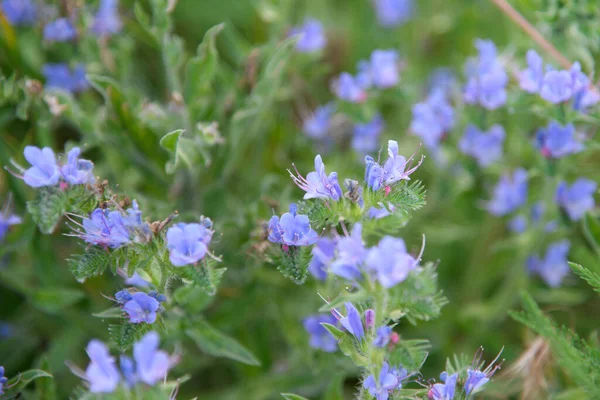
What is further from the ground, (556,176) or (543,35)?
(543,35)

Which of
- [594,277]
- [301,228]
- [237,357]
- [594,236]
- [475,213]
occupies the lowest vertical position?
[475,213]

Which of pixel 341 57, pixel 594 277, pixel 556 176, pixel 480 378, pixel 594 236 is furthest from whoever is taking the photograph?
pixel 341 57

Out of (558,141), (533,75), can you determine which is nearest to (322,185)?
(533,75)

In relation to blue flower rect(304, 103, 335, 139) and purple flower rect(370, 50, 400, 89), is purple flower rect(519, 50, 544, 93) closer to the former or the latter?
purple flower rect(370, 50, 400, 89)

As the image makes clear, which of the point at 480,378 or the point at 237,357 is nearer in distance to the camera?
the point at 480,378

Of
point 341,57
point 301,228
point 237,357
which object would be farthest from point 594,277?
point 341,57

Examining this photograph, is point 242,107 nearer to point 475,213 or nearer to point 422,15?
point 475,213

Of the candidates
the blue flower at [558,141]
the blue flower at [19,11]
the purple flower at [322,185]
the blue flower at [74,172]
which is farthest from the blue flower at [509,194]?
the blue flower at [19,11]

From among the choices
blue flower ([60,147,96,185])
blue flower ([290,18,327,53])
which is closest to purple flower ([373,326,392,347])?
blue flower ([60,147,96,185])
